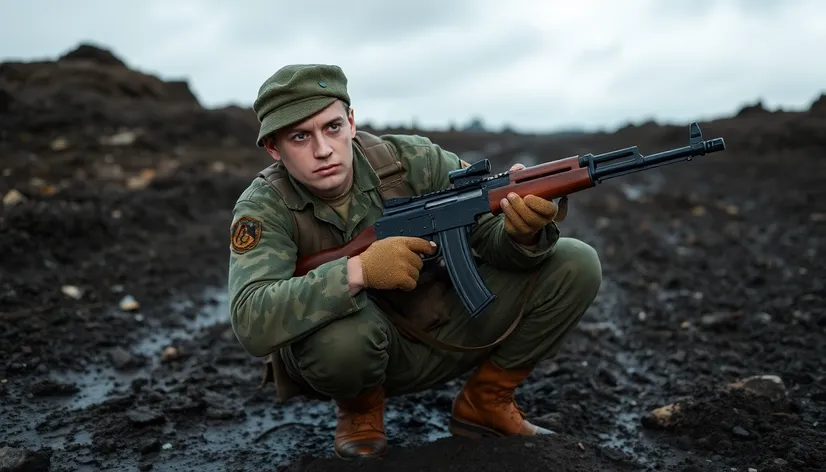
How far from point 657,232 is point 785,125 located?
331 inches

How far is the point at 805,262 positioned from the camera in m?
6.60

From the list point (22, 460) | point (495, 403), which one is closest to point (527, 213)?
point (495, 403)

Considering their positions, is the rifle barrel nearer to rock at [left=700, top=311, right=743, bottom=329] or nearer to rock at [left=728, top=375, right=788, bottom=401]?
rock at [left=728, top=375, right=788, bottom=401]

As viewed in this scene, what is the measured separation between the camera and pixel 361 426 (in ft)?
10.2

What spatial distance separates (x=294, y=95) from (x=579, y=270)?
1.39 metres

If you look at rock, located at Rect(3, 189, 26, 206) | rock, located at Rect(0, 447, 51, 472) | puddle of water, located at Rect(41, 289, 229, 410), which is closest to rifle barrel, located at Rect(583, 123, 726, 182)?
rock, located at Rect(0, 447, 51, 472)

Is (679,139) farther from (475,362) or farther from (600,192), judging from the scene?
(475,362)

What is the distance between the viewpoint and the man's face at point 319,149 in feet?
9.56

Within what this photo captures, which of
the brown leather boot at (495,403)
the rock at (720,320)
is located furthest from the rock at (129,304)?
the rock at (720,320)

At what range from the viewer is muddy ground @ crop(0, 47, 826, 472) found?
125 inches

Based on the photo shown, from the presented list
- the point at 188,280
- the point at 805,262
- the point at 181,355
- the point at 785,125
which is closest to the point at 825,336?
the point at 805,262

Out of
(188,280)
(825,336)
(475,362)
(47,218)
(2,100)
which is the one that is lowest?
(825,336)

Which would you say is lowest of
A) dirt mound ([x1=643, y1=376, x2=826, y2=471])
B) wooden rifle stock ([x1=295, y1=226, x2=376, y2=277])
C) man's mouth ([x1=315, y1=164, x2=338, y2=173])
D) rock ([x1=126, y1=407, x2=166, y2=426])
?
dirt mound ([x1=643, y1=376, x2=826, y2=471])

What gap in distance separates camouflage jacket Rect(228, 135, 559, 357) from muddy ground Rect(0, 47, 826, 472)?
68 centimetres
